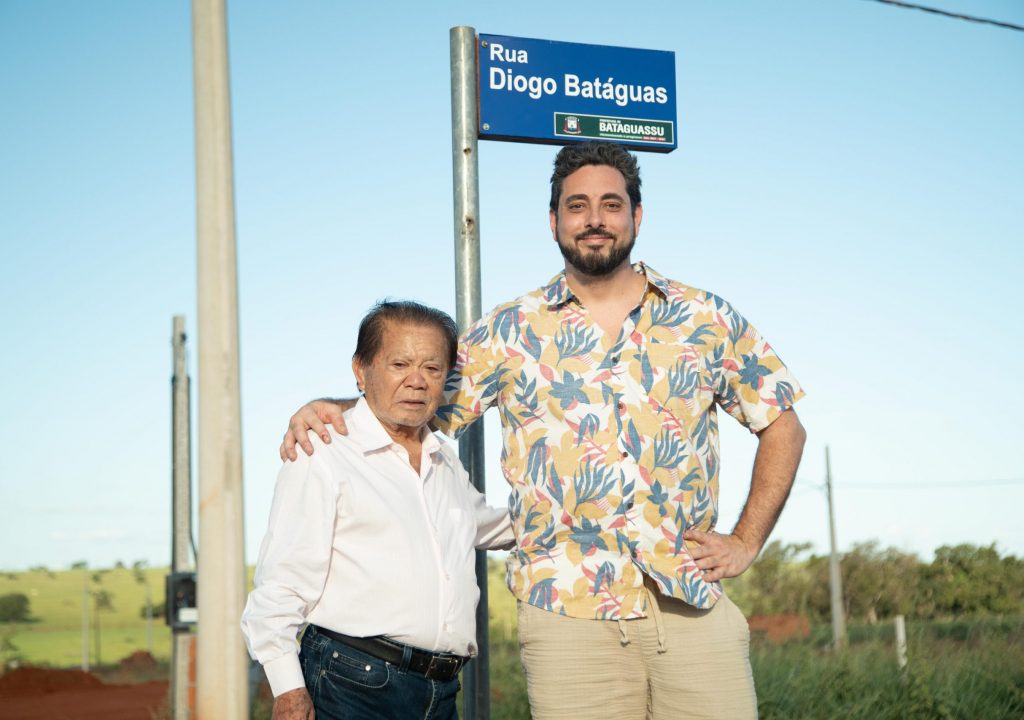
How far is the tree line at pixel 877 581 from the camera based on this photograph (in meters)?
15.0

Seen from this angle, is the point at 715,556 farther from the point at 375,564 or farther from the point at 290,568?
the point at 290,568

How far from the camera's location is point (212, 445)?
2.94 metres

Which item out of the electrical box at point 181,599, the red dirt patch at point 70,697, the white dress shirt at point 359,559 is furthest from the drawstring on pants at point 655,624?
the red dirt patch at point 70,697

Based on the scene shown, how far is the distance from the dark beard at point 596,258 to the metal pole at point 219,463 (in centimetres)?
114

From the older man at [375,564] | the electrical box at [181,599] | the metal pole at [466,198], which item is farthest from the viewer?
the electrical box at [181,599]

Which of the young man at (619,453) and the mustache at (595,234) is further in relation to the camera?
the mustache at (595,234)

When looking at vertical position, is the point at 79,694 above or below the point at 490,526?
below

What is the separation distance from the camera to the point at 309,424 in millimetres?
3215

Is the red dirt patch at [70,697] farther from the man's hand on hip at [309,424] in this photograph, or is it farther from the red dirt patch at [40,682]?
the man's hand on hip at [309,424]

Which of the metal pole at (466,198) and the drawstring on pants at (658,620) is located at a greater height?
the metal pole at (466,198)

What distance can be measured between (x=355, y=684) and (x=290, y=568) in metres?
0.36

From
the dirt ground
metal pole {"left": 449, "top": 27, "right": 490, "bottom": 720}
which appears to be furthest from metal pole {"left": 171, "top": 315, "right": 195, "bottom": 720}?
metal pole {"left": 449, "top": 27, "right": 490, "bottom": 720}

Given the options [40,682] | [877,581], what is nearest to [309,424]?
[40,682]

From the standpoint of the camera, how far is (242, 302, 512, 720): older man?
2.93 m
